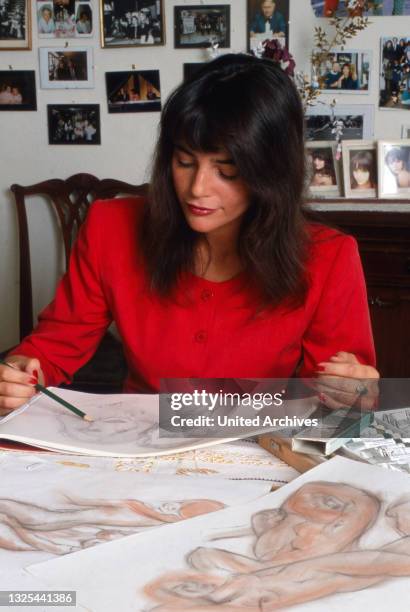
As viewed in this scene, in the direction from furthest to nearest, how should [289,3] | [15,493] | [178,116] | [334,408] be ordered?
[289,3]
[178,116]
[334,408]
[15,493]

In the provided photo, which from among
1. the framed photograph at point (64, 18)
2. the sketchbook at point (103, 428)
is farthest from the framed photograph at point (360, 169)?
the sketchbook at point (103, 428)

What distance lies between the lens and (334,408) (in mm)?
841

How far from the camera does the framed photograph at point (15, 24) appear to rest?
2527 mm

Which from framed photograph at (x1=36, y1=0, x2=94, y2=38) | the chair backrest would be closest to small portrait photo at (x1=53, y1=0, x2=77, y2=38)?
framed photograph at (x1=36, y1=0, x2=94, y2=38)

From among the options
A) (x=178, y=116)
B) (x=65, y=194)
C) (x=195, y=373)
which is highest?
(x=178, y=116)

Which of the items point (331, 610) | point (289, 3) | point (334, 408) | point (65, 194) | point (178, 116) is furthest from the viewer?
point (65, 194)

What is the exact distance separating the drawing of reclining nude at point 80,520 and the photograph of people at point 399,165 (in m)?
1.89

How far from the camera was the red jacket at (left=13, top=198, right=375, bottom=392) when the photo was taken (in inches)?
44.7

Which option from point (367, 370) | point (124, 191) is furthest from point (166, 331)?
point (124, 191)

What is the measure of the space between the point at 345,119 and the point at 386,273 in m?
0.61

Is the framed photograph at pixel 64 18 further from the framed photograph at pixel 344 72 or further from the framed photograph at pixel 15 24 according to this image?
the framed photograph at pixel 344 72

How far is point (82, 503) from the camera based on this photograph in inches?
25.7

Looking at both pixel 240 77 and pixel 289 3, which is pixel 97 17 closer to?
pixel 289 3

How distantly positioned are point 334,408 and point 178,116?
46cm
